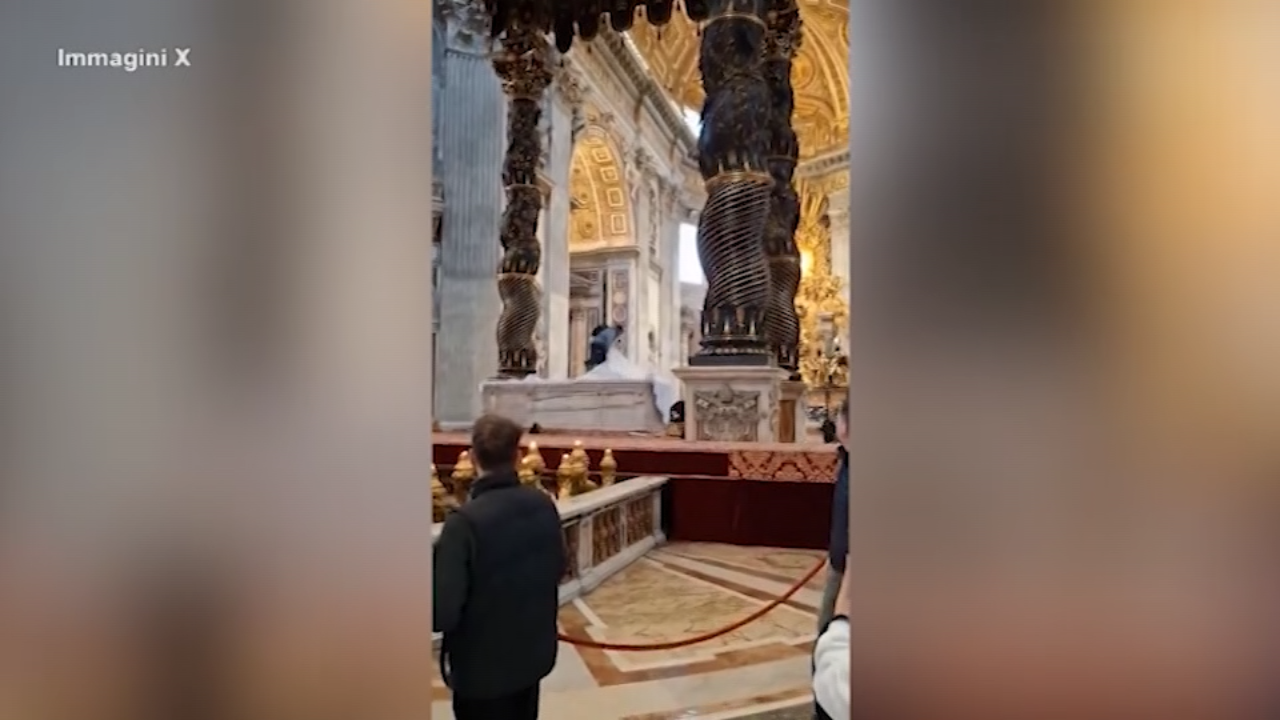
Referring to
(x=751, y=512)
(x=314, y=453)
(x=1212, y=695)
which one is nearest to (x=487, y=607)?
(x=314, y=453)

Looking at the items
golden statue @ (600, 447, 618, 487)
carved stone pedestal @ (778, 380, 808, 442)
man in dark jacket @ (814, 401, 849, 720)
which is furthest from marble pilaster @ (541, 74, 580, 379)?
man in dark jacket @ (814, 401, 849, 720)

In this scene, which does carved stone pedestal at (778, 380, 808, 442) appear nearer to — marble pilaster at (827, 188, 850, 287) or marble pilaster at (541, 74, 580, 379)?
marble pilaster at (541, 74, 580, 379)

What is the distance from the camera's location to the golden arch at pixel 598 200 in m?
22.1

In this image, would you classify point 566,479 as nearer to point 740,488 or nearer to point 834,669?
point 740,488

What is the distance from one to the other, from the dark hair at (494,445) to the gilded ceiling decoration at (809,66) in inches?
754

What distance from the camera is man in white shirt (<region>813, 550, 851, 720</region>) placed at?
1.58 metres

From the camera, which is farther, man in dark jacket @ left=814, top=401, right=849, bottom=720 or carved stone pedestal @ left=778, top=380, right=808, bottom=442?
carved stone pedestal @ left=778, top=380, right=808, bottom=442

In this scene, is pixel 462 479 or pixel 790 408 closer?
pixel 462 479

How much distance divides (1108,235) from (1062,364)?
0.15 meters

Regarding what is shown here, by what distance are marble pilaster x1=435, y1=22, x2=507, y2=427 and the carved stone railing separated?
852 cm

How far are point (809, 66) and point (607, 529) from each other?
2222 cm

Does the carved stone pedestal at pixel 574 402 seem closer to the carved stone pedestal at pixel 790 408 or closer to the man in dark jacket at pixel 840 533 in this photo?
the carved stone pedestal at pixel 790 408

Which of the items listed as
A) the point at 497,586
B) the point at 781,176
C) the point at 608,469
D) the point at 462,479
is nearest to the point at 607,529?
the point at 608,469

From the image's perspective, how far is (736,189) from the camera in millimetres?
6035
